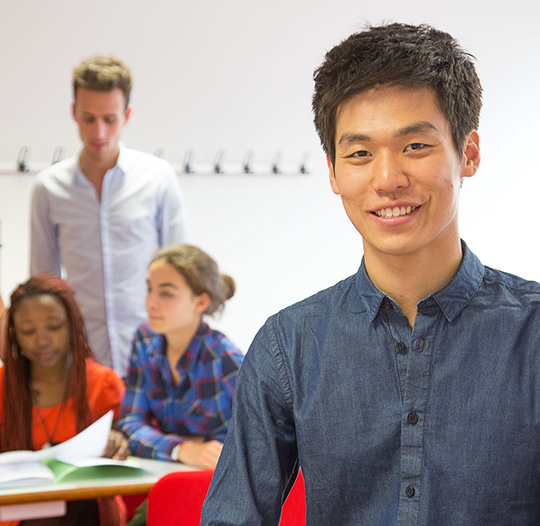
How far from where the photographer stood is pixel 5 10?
309 cm

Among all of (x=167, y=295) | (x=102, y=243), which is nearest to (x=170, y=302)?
(x=167, y=295)

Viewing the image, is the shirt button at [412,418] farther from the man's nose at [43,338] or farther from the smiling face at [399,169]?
the man's nose at [43,338]

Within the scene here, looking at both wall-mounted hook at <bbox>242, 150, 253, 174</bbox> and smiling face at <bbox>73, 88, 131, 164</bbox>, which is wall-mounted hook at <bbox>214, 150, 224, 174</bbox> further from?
smiling face at <bbox>73, 88, 131, 164</bbox>

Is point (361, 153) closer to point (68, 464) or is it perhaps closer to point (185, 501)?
point (185, 501)

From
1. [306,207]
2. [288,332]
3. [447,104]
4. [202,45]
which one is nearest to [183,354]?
[306,207]

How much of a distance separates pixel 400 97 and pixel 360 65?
0.07 metres

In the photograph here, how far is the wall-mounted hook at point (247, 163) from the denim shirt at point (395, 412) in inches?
94.5

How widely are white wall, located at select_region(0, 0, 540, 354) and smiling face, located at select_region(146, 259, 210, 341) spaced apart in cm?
40

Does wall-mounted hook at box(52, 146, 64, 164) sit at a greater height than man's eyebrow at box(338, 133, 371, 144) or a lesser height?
greater

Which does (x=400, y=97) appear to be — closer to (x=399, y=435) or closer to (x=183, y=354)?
(x=399, y=435)

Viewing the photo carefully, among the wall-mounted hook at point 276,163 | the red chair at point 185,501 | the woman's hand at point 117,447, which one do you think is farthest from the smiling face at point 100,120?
the red chair at point 185,501

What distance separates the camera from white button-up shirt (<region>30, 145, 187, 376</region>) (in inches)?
121

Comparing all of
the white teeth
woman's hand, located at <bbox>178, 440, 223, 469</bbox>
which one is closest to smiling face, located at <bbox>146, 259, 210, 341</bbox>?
woman's hand, located at <bbox>178, 440, 223, 469</bbox>

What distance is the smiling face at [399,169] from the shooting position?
1.02m
